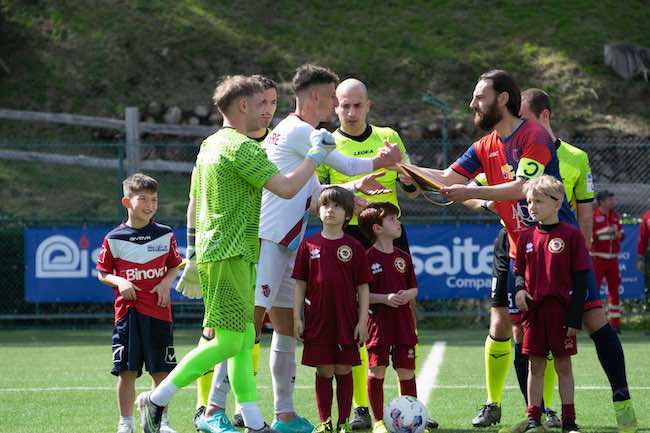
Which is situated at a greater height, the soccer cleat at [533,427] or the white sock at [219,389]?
the white sock at [219,389]

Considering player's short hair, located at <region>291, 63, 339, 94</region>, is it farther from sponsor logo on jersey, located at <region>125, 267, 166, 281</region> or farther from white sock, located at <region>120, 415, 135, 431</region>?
white sock, located at <region>120, 415, 135, 431</region>

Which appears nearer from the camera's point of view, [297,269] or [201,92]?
[297,269]

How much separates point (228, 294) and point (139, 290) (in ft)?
3.55

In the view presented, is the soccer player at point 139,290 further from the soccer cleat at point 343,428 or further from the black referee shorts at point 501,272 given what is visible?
the black referee shorts at point 501,272

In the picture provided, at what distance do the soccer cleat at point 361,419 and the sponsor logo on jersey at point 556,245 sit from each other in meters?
1.71

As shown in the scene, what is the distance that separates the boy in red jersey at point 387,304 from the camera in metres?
7.53

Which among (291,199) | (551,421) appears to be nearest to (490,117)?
(291,199)

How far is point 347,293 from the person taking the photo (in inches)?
284

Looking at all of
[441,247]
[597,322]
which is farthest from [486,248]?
[597,322]

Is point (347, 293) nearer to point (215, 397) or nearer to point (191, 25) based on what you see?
point (215, 397)

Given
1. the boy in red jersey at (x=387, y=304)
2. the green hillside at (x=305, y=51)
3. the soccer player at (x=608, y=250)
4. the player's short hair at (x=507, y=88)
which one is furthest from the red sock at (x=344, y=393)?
the green hillside at (x=305, y=51)

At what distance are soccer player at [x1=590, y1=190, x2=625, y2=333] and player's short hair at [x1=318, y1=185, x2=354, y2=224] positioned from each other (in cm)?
960

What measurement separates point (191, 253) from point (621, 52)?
74.6 feet

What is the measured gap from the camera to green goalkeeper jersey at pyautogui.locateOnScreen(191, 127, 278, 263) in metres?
6.31
